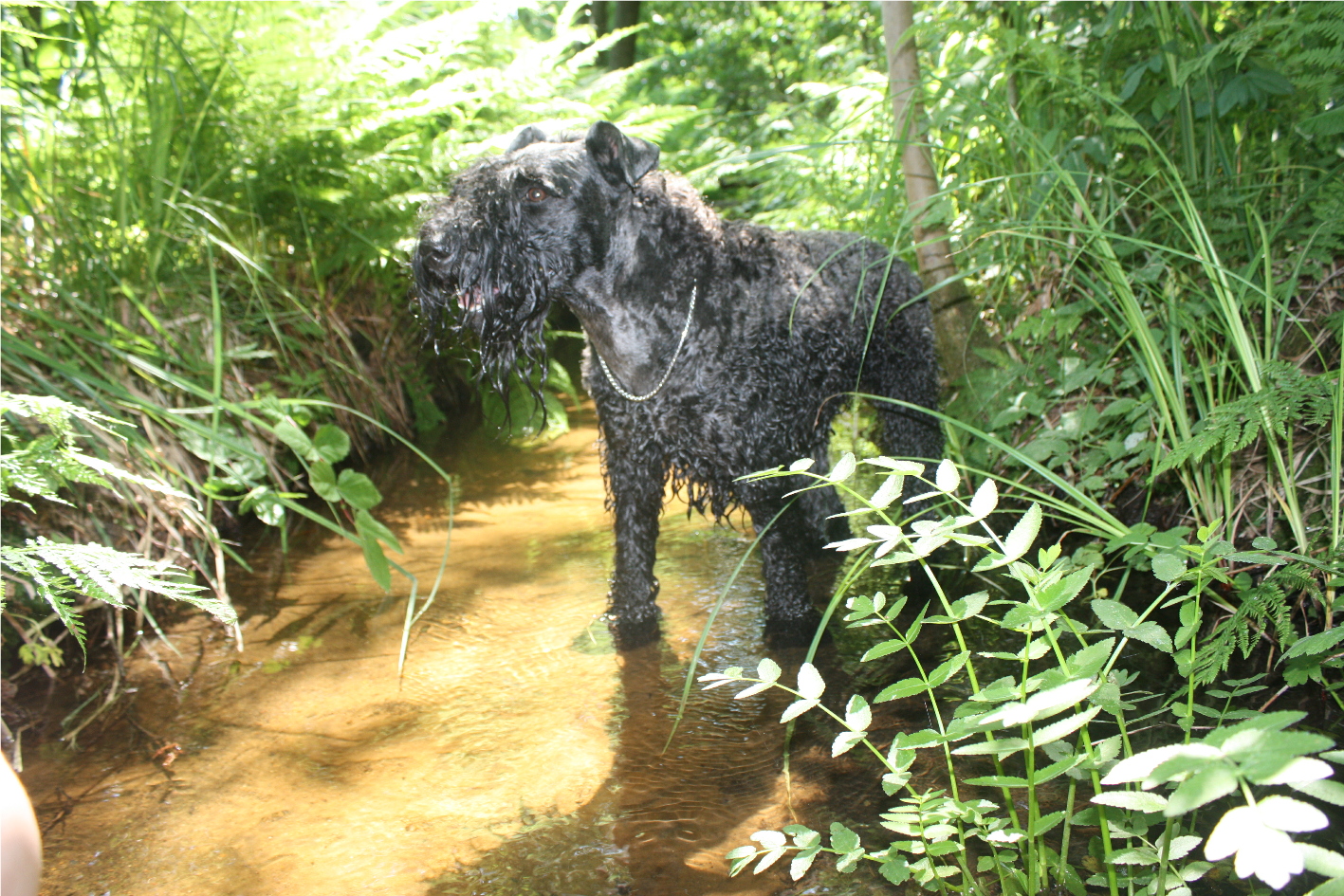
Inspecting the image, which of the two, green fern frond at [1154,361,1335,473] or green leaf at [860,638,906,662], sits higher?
green fern frond at [1154,361,1335,473]

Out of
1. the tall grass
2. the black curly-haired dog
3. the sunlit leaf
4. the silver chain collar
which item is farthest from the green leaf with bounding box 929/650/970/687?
the tall grass

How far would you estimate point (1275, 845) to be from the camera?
832 millimetres

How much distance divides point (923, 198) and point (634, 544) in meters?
1.87

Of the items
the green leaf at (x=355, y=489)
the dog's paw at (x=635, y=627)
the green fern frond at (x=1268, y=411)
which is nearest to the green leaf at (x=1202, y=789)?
the green fern frond at (x=1268, y=411)

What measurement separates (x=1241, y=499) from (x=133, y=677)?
11.4 feet

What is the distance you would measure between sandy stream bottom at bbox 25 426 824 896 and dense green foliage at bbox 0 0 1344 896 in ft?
1.02

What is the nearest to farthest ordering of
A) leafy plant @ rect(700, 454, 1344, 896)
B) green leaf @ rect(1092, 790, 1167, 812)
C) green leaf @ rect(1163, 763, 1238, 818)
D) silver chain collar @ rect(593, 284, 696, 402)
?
green leaf @ rect(1163, 763, 1238, 818), green leaf @ rect(1092, 790, 1167, 812), leafy plant @ rect(700, 454, 1344, 896), silver chain collar @ rect(593, 284, 696, 402)

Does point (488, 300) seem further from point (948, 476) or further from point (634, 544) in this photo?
point (948, 476)

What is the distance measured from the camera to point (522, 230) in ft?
7.64

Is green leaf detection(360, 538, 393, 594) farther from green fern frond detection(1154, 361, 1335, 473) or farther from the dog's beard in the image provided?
green fern frond detection(1154, 361, 1335, 473)

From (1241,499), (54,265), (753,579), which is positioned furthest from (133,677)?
(1241,499)

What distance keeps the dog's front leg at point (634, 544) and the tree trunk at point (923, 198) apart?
4.80 ft

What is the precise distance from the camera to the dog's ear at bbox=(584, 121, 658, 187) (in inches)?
92.7

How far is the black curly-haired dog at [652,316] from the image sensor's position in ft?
7.64
